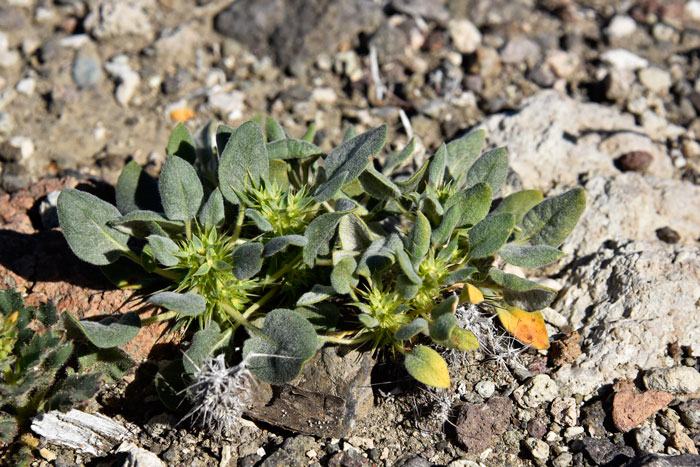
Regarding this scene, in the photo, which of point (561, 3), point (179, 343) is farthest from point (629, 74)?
point (179, 343)

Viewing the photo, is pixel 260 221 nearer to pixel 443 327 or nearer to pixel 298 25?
pixel 443 327

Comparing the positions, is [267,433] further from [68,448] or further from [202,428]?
[68,448]

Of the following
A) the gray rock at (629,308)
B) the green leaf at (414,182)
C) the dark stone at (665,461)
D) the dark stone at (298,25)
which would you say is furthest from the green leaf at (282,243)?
the dark stone at (298,25)

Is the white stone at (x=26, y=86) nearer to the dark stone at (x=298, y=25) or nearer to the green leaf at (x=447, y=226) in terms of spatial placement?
the dark stone at (x=298, y=25)

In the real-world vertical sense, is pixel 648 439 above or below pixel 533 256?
below

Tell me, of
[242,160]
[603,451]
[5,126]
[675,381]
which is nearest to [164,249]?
[242,160]

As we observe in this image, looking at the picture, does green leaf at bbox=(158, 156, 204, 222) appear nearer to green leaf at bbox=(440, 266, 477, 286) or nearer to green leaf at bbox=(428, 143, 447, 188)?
green leaf at bbox=(428, 143, 447, 188)
